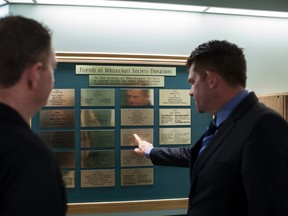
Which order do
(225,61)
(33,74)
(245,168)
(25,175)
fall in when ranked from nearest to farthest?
(25,175), (33,74), (245,168), (225,61)

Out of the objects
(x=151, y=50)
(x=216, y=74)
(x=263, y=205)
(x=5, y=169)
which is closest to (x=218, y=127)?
(x=216, y=74)

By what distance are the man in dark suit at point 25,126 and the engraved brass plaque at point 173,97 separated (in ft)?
3.69

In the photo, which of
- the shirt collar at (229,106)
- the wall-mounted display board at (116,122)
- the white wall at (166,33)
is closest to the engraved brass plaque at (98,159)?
the wall-mounted display board at (116,122)

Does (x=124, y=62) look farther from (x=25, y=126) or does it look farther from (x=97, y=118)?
(x=25, y=126)

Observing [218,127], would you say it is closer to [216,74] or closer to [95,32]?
[216,74]

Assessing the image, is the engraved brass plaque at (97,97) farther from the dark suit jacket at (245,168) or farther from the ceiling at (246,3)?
the dark suit jacket at (245,168)

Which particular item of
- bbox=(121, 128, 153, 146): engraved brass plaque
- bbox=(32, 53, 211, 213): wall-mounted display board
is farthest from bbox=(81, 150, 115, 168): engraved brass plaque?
bbox=(121, 128, 153, 146): engraved brass plaque

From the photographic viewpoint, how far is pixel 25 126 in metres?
0.69

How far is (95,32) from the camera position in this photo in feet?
5.94

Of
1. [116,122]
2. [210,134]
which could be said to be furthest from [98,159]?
[210,134]

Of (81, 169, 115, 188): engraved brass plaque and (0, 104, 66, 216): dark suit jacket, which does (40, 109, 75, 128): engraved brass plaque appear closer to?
(81, 169, 115, 188): engraved brass plaque

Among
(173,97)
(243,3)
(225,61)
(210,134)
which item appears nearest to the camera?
(225,61)

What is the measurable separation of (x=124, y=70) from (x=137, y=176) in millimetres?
645

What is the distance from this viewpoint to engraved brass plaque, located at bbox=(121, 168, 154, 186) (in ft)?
6.01
